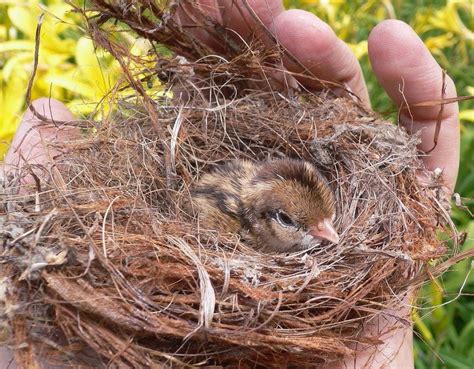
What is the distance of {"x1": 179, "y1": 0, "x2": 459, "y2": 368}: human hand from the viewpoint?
99.6 inches

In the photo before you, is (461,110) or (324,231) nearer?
(324,231)

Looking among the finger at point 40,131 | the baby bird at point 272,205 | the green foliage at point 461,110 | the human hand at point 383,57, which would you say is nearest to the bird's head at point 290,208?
the baby bird at point 272,205

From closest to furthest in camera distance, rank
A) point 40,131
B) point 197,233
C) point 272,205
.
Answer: point 197,233, point 272,205, point 40,131

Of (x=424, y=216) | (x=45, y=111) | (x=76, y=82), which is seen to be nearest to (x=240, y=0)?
(x=76, y=82)

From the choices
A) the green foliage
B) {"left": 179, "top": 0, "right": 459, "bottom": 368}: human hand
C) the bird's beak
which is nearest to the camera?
the bird's beak

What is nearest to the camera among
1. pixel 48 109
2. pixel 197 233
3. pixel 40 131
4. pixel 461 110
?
pixel 197 233

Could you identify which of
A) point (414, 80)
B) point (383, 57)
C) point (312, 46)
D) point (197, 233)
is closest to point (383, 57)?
point (383, 57)

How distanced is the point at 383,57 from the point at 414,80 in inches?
6.5

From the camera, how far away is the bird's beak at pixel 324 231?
2.10 m

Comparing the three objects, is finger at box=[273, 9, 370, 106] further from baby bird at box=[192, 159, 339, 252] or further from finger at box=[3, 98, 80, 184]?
finger at box=[3, 98, 80, 184]

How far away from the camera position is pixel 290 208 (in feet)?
7.28

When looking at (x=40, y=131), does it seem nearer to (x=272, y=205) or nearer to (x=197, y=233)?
(x=197, y=233)

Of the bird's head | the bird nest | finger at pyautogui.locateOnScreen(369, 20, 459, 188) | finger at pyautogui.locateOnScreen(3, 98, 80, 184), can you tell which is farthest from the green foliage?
finger at pyautogui.locateOnScreen(3, 98, 80, 184)

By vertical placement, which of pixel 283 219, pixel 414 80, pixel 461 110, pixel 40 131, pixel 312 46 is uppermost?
pixel 312 46
